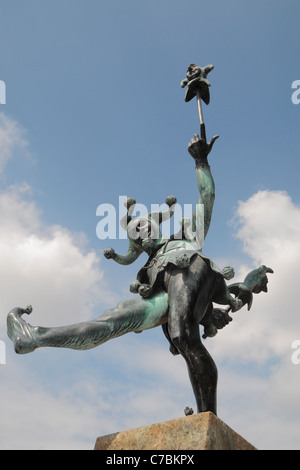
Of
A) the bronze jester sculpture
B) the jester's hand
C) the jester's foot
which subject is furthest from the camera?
the jester's hand

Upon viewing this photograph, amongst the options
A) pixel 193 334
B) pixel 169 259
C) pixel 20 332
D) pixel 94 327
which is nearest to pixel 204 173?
pixel 169 259

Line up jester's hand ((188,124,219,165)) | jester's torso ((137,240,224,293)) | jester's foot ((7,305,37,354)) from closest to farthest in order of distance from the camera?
jester's foot ((7,305,37,354)) < jester's torso ((137,240,224,293)) < jester's hand ((188,124,219,165))

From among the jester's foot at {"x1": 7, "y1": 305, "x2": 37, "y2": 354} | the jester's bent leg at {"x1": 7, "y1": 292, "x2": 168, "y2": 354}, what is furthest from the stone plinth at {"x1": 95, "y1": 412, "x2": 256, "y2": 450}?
the jester's foot at {"x1": 7, "y1": 305, "x2": 37, "y2": 354}

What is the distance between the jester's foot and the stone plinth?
47.6 inches

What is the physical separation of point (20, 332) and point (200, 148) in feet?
11.5

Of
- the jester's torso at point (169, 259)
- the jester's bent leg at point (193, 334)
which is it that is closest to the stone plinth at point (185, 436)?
the jester's bent leg at point (193, 334)

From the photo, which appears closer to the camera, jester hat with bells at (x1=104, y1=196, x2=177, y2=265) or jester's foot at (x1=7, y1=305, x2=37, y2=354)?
jester's foot at (x1=7, y1=305, x2=37, y2=354)

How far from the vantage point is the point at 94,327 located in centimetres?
504

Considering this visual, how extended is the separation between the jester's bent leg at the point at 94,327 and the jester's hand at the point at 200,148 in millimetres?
2029

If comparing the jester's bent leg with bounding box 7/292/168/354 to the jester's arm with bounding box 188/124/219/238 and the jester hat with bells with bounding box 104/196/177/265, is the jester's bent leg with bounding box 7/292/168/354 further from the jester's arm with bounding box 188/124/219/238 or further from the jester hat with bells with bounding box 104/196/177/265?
the jester's arm with bounding box 188/124/219/238

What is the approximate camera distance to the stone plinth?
416cm

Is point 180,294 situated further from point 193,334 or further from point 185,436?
point 185,436

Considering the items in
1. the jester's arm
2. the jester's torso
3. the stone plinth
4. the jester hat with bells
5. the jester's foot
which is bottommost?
the stone plinth
